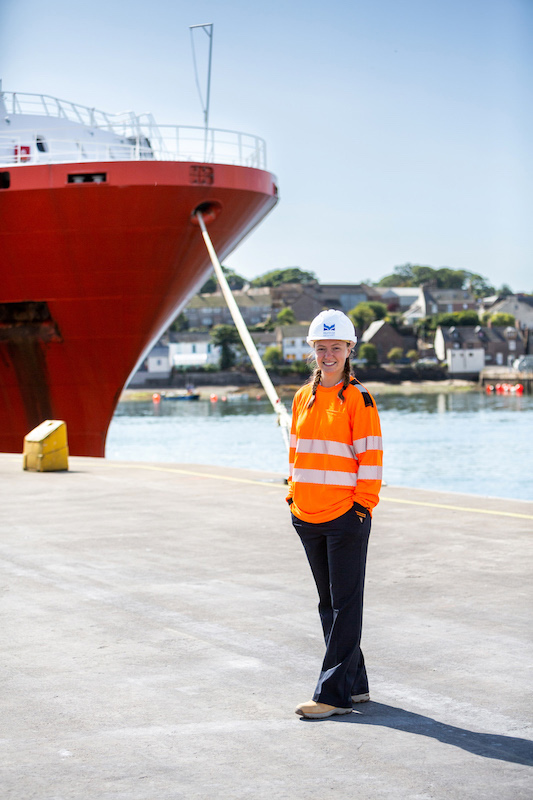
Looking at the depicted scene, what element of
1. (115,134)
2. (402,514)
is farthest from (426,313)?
(402,514)

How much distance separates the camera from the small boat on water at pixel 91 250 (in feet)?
56.0

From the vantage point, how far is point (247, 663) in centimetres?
448

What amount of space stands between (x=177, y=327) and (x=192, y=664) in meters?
136

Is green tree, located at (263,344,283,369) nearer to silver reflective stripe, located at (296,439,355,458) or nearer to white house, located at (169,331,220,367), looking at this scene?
white house, located at (169,331,220,367)

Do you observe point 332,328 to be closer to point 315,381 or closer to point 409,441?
point 315,381

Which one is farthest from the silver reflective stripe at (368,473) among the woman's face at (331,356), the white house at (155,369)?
the white house at (155,369)

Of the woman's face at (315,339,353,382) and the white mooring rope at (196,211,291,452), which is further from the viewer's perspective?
the white mooring rope at (196,211,291,452)

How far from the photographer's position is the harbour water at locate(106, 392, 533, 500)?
33375 millimetres

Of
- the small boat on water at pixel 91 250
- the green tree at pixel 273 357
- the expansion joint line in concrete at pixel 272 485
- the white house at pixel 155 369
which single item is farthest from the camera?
the green tree at pixel 273 357

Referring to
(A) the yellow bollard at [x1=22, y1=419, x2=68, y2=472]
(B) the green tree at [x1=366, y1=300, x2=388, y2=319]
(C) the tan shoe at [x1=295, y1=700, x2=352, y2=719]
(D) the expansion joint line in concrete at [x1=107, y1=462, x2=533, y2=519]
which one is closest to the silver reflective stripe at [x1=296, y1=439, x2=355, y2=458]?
(C) the tan shoe at [x1=295, y1=700, x2=352, y2=719]

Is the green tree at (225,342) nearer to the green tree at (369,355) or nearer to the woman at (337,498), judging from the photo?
the green tree at (369,355)

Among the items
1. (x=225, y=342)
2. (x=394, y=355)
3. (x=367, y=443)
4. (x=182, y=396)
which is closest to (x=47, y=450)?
(x=367, y=443)

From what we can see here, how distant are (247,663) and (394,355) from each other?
128 metres

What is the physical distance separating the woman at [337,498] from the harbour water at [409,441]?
78.1 feet
